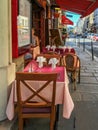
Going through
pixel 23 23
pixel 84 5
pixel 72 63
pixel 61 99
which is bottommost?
pixel 61 99

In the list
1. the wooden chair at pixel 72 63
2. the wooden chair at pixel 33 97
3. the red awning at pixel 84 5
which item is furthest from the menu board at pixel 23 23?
the red awning at pixel 84 5

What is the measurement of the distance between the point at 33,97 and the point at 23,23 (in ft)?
9.68

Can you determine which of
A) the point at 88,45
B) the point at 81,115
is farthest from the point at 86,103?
the point at 88,45

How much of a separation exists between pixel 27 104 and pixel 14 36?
1776 millimetres

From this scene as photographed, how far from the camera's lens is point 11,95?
5.01 metres

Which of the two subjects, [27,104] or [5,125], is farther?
[5,125]

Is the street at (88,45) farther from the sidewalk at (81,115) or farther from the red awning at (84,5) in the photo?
the sidewalk at (81,115)

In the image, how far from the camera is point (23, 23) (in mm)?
7277

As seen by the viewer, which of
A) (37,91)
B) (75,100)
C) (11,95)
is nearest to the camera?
(37,91)

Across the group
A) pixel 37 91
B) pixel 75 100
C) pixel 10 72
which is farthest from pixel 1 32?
pixel 75 100

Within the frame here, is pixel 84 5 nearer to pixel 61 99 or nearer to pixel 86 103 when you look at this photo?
pixel 86 103

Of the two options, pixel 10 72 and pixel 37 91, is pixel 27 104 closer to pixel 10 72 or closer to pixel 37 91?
pixel 37 91

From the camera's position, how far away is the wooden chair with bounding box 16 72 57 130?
460cm

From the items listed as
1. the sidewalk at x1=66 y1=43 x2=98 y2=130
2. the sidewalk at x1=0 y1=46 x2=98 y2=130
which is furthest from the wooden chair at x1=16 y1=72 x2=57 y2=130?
the sidewalk at x1=66 y1=43 x2=98 y2=130
